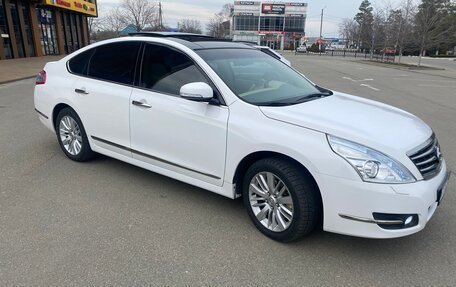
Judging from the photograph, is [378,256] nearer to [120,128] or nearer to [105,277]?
[105,277]

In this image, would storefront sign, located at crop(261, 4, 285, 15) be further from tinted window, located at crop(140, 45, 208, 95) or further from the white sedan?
tinted window, located at crop(140, 45, 208, 95)

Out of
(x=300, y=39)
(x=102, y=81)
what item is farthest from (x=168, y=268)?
(x=300, y=39)

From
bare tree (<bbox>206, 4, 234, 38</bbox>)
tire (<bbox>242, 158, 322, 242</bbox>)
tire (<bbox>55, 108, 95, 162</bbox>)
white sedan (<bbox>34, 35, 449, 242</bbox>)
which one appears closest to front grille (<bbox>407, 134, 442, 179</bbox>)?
white sedan (<bbox>34, 35, 449, 242</bbox>)

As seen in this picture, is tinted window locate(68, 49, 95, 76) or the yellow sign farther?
the yellow sign

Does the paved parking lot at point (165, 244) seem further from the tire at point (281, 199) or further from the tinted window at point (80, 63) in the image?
the tinted window at point (80, 63)

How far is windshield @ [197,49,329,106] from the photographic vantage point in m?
3.52

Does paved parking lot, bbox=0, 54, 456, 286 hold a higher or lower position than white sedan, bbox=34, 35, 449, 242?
lower

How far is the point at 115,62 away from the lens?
434 cm

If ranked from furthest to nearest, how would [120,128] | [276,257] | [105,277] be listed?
[120,128] → [276,257] → [105,277]

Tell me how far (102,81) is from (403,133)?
131 inches

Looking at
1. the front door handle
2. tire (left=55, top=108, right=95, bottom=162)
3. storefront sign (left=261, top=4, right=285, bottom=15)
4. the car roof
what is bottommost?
tire (left=55, top=108, right=95, bottom=162)

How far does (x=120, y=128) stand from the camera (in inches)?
164

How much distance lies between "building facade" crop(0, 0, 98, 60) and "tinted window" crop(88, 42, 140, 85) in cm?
2177

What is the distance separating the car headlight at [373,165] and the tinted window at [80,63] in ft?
11.2
